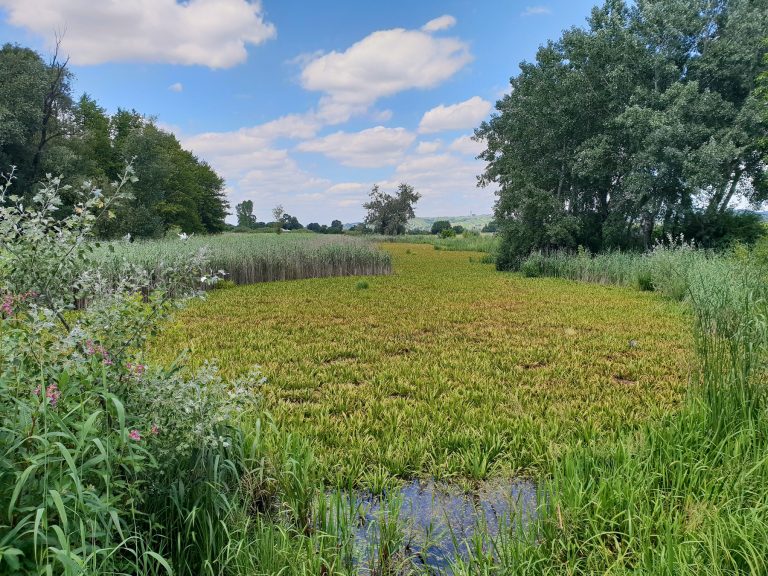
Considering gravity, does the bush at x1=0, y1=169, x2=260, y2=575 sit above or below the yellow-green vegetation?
above

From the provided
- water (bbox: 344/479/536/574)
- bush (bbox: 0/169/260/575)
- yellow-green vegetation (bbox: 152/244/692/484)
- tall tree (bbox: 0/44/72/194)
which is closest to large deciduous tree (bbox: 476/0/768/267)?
yellow-green vegetation (bbox: 152/244/692/484)

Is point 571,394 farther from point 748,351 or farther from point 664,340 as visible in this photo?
point 664,340

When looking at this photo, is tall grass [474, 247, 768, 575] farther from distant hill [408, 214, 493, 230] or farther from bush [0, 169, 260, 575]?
distant hill [408, 214, 493, 230]

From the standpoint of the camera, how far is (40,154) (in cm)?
2305

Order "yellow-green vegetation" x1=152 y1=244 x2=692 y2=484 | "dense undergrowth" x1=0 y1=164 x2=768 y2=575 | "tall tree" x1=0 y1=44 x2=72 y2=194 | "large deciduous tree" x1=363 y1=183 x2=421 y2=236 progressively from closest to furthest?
"dense undergrowth" x1=0 y1=164 x2=768 y2=575 → "yellow-green vegetation" x1=152 y1=244 x2=692 y2=484 → "tall tree" x1=0 y1=44 x2=72 y2=194 → "large deciduous tree" x1=363 y1=183 x2=421 y2=236

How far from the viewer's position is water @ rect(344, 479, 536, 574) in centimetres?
213

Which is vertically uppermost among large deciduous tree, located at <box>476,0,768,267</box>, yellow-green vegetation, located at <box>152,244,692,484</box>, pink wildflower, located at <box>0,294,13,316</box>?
large deciduous tree, located at <box>476,0,768,267</box>

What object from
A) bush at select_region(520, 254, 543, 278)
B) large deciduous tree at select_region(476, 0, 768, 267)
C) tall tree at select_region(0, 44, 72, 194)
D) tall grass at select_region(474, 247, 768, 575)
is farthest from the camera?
tall tree at select_region(0, 44, 72, 194)

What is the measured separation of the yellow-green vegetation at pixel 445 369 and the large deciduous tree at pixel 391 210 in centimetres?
5039

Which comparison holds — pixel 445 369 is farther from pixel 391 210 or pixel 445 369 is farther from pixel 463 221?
pixel 463 221

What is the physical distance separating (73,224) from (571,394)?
165 inches

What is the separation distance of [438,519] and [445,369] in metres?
2.59

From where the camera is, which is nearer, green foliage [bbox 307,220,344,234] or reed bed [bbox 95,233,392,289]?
reed bed [bbox 95,233,392,289]

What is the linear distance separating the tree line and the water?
12625 millimetres
